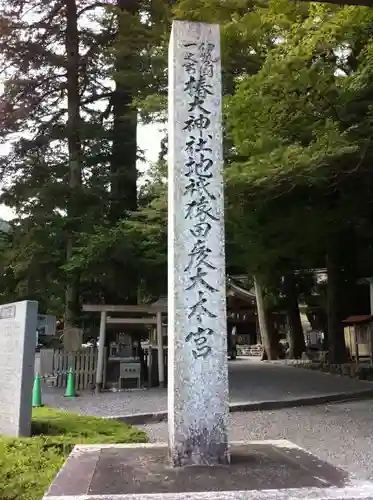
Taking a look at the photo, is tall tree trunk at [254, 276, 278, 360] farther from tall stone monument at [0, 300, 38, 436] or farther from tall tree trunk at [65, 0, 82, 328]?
tall stone monument at [0, 300, 38, 436]

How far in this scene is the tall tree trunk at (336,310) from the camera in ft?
66.7

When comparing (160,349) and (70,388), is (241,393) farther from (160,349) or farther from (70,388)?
(70,388)

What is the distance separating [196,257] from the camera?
4844 millimetres

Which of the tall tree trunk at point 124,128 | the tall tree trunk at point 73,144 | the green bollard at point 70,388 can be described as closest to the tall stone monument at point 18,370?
the green bollard at point 70,388

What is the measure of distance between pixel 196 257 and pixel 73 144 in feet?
39.1

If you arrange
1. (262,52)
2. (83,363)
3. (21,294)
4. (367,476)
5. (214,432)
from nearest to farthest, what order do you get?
(214,432) → (367,476) → (262,52) → (83,363) → (21,294)

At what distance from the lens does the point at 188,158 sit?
16.4 ft

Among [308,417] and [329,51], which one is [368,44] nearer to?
[329,51]

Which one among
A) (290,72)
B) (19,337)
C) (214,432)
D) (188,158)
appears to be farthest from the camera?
(290,72)

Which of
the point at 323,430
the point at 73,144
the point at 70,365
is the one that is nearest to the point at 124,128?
the point at 73,144

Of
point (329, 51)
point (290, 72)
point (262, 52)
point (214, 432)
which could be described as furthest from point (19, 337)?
point (262, 52)

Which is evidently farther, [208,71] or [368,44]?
[368,44]

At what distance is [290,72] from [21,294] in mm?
10153

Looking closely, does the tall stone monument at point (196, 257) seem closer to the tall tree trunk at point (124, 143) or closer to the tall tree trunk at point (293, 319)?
the tall tree trunk at point (124, 143)
